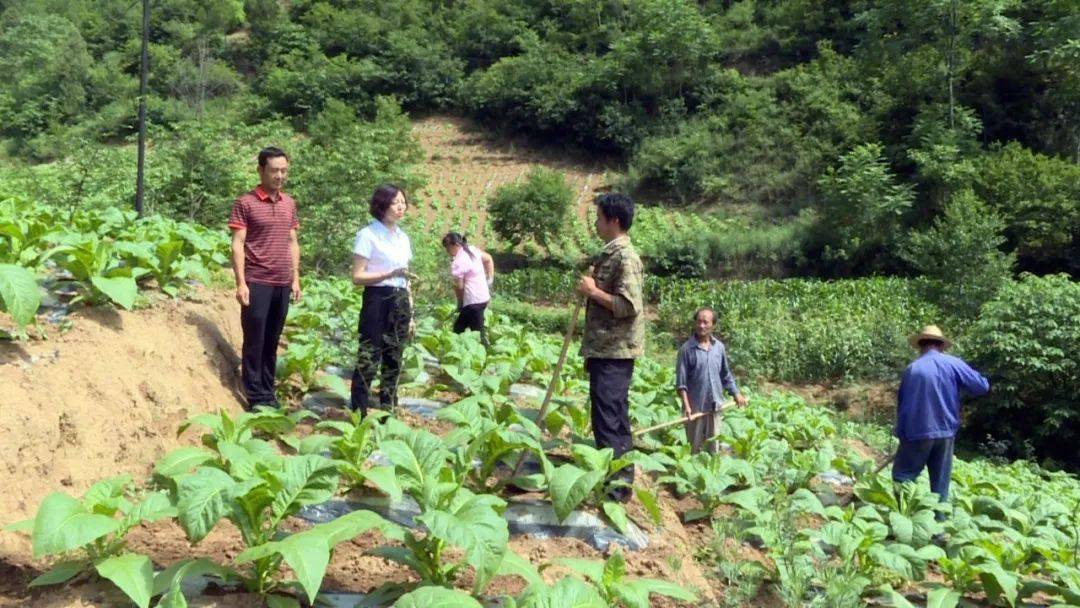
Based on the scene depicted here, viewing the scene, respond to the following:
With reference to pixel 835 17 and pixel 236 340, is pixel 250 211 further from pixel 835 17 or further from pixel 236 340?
pixel 835 17

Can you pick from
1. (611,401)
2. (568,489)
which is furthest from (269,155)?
(568,489)

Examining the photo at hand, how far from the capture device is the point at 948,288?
26188mm

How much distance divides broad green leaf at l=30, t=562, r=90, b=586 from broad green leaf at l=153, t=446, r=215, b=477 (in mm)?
562

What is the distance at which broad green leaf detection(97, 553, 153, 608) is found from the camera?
3125mm

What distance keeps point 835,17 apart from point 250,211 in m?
59.0

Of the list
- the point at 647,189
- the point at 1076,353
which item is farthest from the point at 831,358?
the point at 647,189

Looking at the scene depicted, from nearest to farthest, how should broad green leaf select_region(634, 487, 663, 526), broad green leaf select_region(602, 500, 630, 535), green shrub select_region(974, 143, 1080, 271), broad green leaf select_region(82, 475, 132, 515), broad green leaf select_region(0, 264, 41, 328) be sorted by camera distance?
→ 1. broad green leaf select_region(82, 475, 132, 515)
2. broad green leaf select_region(0, 264, 41, 328)
3. broad green leaf select_region(602, 500, 630, 535)
4. broad green leaf select_region(634, 487, 663, 526)
5. green shrub select_region(974, 143, 1080, 271)

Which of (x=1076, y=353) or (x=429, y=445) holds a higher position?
(x=429, y=445)

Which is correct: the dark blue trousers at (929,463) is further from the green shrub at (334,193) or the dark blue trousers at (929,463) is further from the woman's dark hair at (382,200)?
the green shrub at (334,193)

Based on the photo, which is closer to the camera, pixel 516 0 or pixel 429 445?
pixel 429 445

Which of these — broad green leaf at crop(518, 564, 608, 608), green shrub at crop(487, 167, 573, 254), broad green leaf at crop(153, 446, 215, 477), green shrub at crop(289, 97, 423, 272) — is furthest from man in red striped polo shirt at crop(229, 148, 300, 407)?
green shrub at crop(487, 167, 573, 254)

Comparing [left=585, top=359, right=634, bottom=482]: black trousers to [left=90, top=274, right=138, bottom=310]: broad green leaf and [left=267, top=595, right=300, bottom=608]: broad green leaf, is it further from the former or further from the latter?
[left=90, top=274, right=138, bottom=310]: broad green leaf

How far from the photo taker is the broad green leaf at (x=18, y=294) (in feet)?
14.1

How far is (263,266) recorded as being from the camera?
5672 mm
